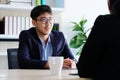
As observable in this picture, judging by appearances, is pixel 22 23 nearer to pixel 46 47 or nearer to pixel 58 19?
pixel 58 19

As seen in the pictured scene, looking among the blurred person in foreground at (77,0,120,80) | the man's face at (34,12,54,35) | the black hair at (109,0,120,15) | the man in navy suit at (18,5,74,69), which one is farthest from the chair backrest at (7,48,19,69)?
the black hair at (109,0,120,15)

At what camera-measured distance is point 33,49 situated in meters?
2.37

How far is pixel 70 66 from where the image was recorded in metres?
2.04

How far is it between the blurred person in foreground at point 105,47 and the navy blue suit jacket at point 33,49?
2.67 feet

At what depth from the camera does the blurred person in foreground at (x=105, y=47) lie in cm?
121

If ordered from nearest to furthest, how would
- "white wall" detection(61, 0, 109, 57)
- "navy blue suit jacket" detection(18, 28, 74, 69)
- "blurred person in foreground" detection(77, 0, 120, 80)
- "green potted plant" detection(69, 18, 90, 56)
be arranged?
1. "blurred person in foreground" detection(77, 0, 120, 80)
2. "navy blue suit jacket" detection(18, 28, 74, 69)
3. "green potted plant" detection(69, 18, 90, 56)
4. "white wall" detection(61, 0, 109, 57)

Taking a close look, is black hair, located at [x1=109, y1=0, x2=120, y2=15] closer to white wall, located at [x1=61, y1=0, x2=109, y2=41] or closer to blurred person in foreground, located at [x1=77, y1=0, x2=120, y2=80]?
blurred person in foreground, located at [x1=77, y1=0, x2=120, y2=80]

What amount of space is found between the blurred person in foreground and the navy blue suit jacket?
81 cm

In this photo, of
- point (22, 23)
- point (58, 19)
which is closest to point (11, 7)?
point (22, 23)

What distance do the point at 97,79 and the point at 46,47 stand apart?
1.21 meters

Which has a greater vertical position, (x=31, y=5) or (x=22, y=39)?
(x=31, y=5)

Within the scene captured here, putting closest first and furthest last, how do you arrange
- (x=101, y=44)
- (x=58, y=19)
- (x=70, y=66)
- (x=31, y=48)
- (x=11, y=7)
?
(x=101, y=44) < (x=70, y=66) < (x=31, y=48) < (x=11, y=7) < (x=58, y=19)

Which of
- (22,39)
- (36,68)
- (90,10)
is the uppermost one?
(90,10)

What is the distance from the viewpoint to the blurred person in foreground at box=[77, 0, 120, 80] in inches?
47.6
